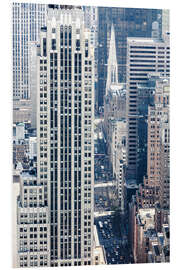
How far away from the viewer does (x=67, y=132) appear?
5297mm

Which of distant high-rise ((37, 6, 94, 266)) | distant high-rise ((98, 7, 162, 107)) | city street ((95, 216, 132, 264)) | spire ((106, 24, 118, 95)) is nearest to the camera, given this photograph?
distant high-rise ((37, 6, 94, 266))

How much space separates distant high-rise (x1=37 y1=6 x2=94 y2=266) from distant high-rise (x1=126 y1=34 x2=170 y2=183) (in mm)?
629

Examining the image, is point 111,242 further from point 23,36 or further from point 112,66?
point 23,36

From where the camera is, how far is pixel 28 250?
207 inches

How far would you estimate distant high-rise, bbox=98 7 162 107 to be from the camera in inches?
220

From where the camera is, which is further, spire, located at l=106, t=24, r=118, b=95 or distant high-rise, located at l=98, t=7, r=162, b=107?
spire, located at l=106, t=24, r=118, b=95

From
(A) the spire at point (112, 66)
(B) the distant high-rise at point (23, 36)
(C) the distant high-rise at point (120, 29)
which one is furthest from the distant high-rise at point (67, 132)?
(A) the spire at point (112, 66)

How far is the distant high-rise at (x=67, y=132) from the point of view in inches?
A: 205

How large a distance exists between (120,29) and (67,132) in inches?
53.6

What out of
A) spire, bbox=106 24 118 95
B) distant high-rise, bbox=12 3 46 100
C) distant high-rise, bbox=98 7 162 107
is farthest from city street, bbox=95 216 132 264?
distant high-rise, bbox=12 3 46 100

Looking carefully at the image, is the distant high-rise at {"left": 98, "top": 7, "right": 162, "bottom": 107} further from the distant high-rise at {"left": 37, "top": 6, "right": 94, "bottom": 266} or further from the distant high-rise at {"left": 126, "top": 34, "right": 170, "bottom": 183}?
the distant high-rise at {"left": 37, "top": 6, "right": 94, "bottom": 266}

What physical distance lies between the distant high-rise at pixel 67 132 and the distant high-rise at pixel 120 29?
1.28ft
